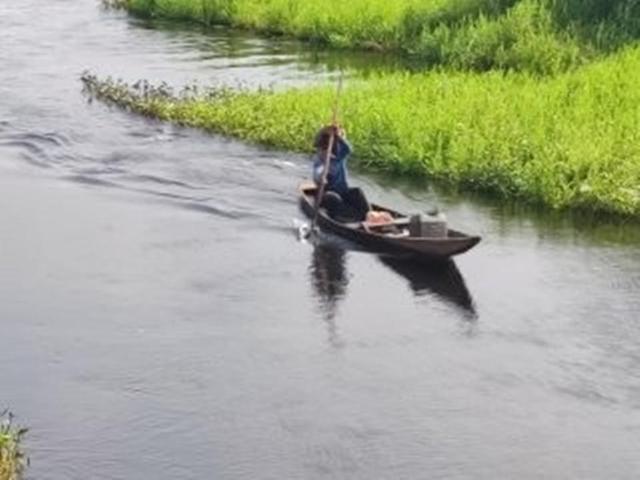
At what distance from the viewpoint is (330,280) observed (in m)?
17.3

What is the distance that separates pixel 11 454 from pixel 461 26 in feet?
76.7

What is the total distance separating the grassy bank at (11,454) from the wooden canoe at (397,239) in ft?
22.1

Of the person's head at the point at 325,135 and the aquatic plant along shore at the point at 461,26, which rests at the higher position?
the aquatic plant along shore at the point at 461,26

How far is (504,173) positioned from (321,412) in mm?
8993

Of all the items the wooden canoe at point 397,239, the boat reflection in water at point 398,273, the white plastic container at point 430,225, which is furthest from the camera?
the white plastic container at point 430,225

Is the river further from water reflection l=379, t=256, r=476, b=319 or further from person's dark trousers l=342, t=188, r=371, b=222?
person's dark trousers l=342, t=188, r=371, b=222

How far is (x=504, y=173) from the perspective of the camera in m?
21.1

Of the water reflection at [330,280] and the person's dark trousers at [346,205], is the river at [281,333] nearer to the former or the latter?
the water reflection at [330,280]

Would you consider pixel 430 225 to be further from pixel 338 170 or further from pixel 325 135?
pixel 325 135

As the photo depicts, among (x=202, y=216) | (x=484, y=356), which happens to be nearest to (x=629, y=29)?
(x=202, y=216)

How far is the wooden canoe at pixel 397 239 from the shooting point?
55.3ft

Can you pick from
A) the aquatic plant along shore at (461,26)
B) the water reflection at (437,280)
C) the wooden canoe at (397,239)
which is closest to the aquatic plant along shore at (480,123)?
the aquatic plant along shore at (461,26)

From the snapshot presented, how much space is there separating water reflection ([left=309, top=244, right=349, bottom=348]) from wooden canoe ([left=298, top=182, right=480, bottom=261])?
36 cm

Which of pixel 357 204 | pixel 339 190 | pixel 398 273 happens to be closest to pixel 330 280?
pixel 398 273
